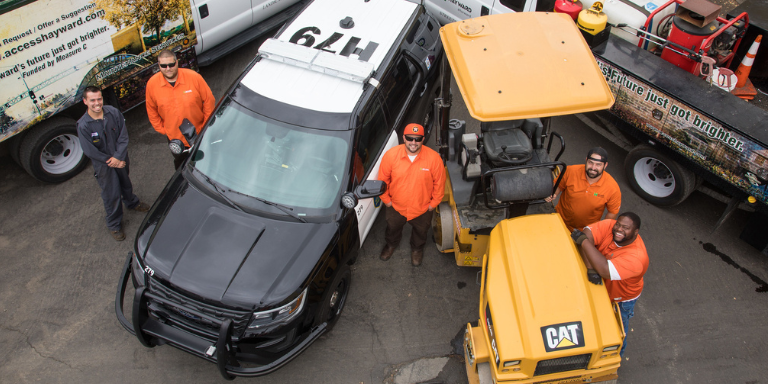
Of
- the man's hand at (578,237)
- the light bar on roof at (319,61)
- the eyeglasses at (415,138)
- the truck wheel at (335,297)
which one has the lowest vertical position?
the truck wheel at (335,297)

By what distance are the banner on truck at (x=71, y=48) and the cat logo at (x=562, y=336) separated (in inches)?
221

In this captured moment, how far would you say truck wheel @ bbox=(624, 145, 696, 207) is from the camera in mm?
5727

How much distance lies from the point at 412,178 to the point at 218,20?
168 inches

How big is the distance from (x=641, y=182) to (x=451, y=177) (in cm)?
270

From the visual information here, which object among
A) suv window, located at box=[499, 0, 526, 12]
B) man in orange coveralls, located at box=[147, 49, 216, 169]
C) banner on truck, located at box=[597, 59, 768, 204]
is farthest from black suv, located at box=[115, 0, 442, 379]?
banner on truck, located at box=[597, 59, 768, 204]

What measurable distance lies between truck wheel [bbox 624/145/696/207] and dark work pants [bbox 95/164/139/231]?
5893 mm

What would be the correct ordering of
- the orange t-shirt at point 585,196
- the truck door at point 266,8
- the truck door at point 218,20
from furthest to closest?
the truck door at point 266,8 → the truck door at point 218,20 → the orange t-shirt at point 585,196

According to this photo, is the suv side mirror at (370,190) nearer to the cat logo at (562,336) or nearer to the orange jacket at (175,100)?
the cat logo at (562,336)

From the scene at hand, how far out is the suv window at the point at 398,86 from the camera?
17.7ft

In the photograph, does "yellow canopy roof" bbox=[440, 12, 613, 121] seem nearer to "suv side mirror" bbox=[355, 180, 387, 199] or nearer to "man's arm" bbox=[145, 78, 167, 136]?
"suv side mirror" bbox=[355, 180, 387, 199]

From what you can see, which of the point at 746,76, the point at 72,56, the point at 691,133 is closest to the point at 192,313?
the point at 72,56

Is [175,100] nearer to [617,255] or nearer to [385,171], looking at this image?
[385,171]

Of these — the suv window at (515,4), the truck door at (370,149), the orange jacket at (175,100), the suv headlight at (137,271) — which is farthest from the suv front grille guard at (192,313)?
the suv window at (515,4)

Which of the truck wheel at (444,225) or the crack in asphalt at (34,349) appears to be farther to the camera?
the truck wheel at (444,225)
